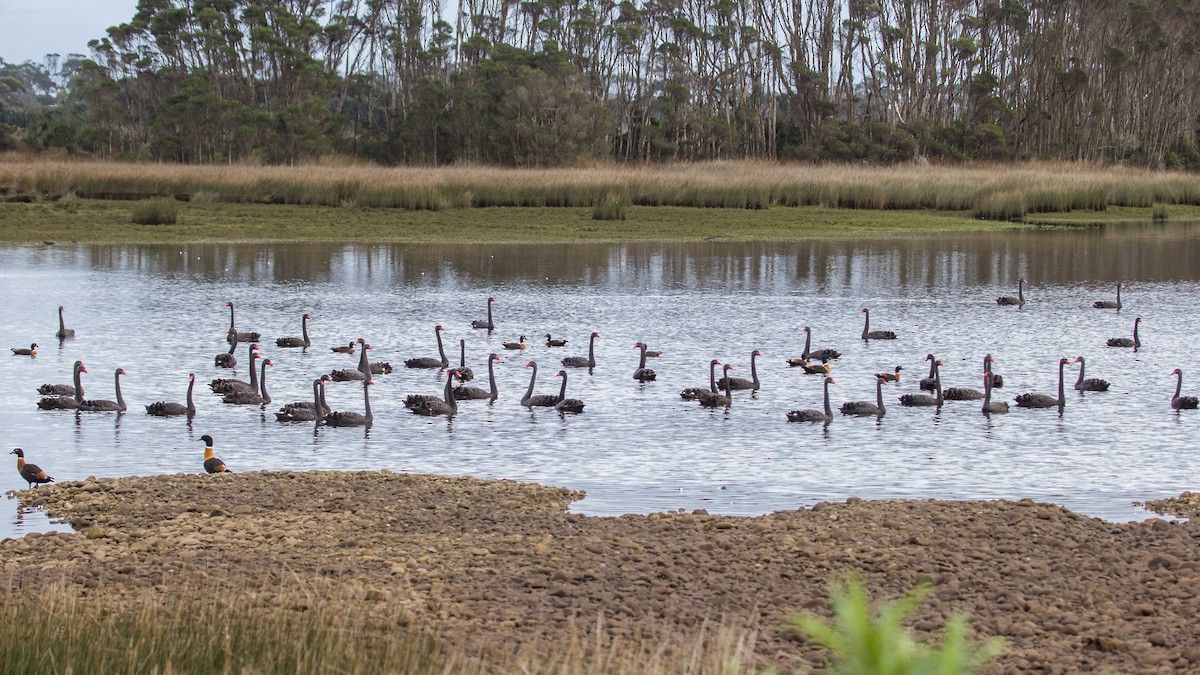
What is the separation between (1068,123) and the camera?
6650 cm

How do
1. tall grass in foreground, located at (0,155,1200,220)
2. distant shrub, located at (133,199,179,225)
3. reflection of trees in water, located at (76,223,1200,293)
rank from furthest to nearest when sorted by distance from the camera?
tall grass in foreground, located at (0,155,1200,220) → distant shrub, located at (133,199,179,225) → reflection of trees in water, located at (76,223,1200,293)

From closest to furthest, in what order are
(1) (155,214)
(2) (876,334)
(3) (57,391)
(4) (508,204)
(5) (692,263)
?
(3) (57,391) → (2) (876,334) → (5) (692,263) → (1) (155,214) → (4) (508,204)

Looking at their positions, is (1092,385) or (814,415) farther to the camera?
(1092,385)

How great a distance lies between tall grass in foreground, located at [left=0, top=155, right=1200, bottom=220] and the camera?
3553 cm

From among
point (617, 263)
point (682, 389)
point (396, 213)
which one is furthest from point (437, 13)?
point (682, 389)

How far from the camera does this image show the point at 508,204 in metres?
36.2

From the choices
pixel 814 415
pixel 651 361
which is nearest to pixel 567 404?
pixel 814 415

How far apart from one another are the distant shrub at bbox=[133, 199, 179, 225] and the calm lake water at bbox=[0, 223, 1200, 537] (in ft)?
9.72

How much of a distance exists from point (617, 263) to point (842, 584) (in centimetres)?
2109

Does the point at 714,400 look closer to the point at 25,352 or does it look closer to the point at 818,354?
the point at 818,354

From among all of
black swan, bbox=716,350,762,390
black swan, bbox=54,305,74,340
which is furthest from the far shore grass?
black swan, bbox=716,350,762,390

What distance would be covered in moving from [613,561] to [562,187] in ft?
99.7

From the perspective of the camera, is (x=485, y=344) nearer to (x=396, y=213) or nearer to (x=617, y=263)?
(x=617, y=263)

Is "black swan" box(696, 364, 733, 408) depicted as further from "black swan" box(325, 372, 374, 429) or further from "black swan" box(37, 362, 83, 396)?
"black swan" box(37, 362, 83, 396)
